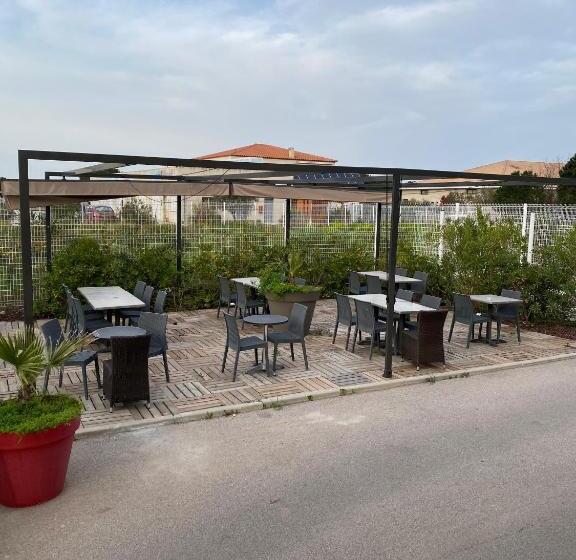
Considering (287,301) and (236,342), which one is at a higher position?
(287,301)

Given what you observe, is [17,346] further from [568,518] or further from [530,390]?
[530,390]

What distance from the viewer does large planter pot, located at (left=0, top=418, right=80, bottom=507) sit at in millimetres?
3494

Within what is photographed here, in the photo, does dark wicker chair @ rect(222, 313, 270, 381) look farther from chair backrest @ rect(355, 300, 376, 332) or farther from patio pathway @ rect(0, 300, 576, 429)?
chair backrest @ rect(355, 300, 376, 332)

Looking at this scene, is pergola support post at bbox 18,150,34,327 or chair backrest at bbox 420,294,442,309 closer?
pergola support post at bbox 18,150,34,327

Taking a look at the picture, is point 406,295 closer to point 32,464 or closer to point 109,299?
point 109,299

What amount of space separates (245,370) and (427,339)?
2226mm

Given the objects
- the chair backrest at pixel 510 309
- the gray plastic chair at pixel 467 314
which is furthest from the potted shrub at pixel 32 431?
the chair backrest at pixel 510 309

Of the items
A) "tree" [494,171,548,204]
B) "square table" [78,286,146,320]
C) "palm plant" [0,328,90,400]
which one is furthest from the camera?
"tree" [494,171,548,204]

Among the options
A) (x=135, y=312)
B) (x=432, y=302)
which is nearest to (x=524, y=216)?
(x=432, y=302)

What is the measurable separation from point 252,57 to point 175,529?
9.95 meters

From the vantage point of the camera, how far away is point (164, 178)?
33.1 ft

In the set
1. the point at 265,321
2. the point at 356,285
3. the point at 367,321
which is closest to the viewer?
the point at 265,321

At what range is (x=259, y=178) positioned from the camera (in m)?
9.14

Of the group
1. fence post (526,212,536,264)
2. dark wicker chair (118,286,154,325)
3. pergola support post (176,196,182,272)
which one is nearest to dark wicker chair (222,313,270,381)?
dark wicker chair (118,286,154,325)
